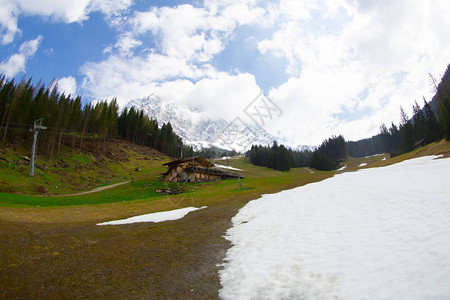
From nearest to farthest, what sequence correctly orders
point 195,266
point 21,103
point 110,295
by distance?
1. point 110,295
2. point 195,266
3. point 21,103

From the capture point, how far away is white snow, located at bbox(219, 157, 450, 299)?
14.3ft

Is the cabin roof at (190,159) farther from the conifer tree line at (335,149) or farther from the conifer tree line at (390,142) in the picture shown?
the conifer tree line at (335,149)

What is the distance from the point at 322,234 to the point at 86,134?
272ft

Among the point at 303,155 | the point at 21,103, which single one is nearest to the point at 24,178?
the point at 21,103

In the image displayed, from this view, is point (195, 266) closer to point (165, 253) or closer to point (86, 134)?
point (165, 253)

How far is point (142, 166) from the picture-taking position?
2739 inches

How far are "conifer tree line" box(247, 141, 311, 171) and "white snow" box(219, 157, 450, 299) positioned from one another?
354ft

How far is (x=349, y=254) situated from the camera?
605cm

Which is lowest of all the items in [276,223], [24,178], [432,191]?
[276,223]

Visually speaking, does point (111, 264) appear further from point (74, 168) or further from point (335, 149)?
point (335, 149)

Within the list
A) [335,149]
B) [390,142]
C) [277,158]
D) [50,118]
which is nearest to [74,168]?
[50,118]

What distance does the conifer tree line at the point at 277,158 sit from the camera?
116750mm

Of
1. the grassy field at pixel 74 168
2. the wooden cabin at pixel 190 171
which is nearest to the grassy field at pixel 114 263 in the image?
the grassy field at pixel 74 168

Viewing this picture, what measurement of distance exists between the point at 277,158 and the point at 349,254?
11600 cm
